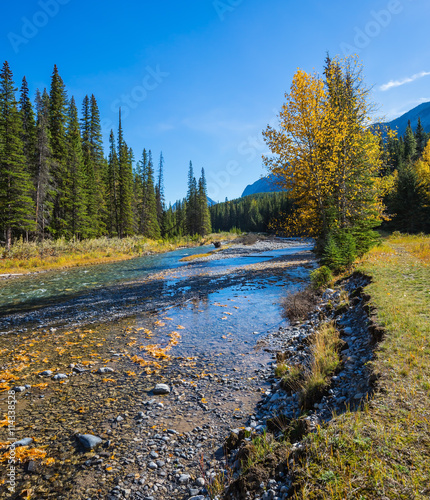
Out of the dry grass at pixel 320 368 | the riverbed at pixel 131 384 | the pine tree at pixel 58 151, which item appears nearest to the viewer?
the riverbed at pixel 131 384

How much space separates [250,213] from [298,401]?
13409 cm

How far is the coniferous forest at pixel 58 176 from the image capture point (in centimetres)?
2952

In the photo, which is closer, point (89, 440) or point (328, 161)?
point (89, 440)

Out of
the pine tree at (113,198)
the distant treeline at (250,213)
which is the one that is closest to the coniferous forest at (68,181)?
the pine tree at (113,198)

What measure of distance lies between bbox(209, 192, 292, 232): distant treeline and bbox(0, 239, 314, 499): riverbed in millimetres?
97675

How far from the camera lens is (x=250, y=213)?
136125 mm

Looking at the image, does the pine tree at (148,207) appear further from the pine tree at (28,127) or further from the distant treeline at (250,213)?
the distant treeline at (250,213)

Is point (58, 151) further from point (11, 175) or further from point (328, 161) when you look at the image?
point (328, 161)

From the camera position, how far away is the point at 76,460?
162 inches

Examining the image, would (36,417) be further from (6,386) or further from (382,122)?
(382,122)

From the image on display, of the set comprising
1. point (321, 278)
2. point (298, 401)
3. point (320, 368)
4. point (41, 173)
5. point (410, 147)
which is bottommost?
point (298, 401)

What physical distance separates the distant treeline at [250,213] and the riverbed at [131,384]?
320 ft

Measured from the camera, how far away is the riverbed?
12.8 feet

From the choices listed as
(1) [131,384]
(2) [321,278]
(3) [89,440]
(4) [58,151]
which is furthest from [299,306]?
(4) [58,151]
